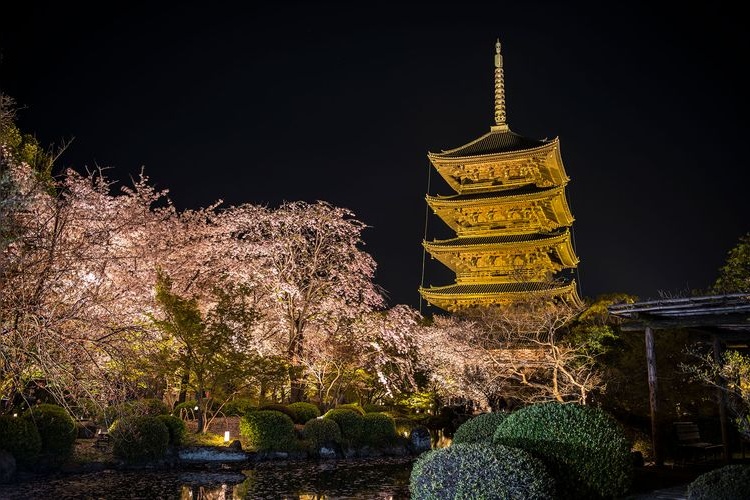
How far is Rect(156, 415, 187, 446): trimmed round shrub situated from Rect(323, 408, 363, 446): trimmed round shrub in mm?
4823

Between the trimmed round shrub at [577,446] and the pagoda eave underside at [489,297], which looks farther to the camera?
the pagoda eave underside at [489,297]

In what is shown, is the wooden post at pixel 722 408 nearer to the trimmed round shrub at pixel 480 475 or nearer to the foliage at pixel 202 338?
the trimmed round shrub at pixel 480 475

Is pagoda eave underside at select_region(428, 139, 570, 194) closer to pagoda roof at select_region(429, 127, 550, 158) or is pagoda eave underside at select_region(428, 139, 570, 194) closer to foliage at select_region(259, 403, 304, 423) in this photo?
pagoda roof at select_region(429, 127, 550, 158)

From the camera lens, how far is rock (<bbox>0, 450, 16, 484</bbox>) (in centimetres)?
1361

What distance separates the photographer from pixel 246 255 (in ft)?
88.5

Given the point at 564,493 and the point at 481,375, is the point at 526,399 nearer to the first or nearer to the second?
the point at 481,375

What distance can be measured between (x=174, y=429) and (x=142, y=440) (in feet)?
4.80

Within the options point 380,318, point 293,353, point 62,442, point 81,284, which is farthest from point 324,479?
point 380,318

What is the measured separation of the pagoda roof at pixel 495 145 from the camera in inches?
1401

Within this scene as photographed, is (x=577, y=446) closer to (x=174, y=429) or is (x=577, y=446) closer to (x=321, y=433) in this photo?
(x=321, y=433)

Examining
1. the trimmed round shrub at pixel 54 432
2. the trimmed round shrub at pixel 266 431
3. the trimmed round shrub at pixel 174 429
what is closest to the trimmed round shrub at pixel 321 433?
the trimmed round shrub at pixel 266 431

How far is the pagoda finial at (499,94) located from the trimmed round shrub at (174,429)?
27832 millimetres

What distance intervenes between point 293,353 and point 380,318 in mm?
4102

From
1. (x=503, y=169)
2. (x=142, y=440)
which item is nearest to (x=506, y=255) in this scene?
(x=503, y=169)
